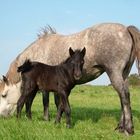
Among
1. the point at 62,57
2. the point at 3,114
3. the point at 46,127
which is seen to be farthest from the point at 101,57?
the point at 3,114

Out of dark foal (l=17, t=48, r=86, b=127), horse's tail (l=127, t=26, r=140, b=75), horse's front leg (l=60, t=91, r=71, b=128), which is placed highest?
horse's tail (l=127, t=26, r=140, b=75)

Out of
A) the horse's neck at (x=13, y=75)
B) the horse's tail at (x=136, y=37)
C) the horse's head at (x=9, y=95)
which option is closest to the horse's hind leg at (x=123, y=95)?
the horse's tail at (x=136, y=37)

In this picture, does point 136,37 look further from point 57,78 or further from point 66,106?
point 66,106

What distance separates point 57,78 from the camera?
28.9 ft

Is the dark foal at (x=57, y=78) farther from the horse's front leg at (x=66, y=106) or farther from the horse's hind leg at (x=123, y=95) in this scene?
the horse's hind leg at (x=123, y=95)

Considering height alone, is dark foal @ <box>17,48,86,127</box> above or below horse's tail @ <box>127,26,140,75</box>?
below

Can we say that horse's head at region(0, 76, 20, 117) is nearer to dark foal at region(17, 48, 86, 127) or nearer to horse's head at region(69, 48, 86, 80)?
dark foal at region(17, 48, 86, 127)

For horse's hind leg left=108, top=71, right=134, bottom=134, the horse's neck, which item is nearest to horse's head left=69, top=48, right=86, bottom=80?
horse's hind leg left=108, top=71, right=134, bottom=134

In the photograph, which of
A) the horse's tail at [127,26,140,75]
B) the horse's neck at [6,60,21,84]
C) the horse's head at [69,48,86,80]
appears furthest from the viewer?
the horse's neck at [6,60,21,84]

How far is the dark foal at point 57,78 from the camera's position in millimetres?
8484

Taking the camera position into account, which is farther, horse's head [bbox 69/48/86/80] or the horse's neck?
the horse's neck

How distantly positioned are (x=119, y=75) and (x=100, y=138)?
82.0 inches

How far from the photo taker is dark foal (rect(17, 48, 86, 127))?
334 inches

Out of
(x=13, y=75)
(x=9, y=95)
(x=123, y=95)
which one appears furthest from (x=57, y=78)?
(x=9, y=95)
